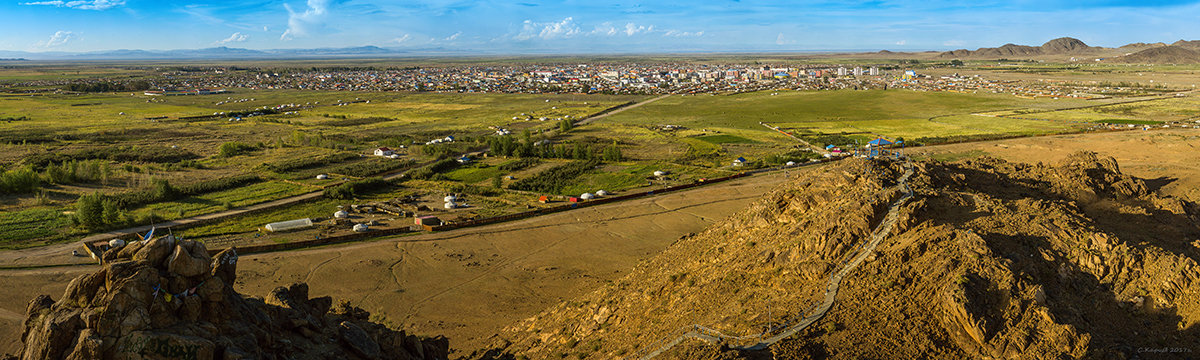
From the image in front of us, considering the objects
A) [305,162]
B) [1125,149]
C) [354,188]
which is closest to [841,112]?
[1125,149]

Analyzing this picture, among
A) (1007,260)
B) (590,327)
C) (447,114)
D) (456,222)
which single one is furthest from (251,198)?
(447,114)

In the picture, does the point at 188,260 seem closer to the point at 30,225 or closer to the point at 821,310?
the point at 821,310

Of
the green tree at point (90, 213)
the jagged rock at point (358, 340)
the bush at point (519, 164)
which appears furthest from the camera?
the bush at point (519, 164)

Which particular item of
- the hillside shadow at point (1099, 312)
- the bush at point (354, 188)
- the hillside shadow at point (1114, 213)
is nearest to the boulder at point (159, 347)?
the hillside shadow at point (1099, 312)

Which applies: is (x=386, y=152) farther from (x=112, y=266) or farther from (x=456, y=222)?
(x=112, y=266)

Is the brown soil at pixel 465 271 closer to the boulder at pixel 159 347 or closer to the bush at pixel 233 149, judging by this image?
the boulder at pixel 159 347

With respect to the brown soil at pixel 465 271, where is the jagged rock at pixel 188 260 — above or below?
above

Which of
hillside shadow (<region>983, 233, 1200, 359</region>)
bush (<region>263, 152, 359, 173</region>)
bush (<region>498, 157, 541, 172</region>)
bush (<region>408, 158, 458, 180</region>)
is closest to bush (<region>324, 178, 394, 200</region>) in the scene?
bush (<region>408, 158, 458, 180</region>)
